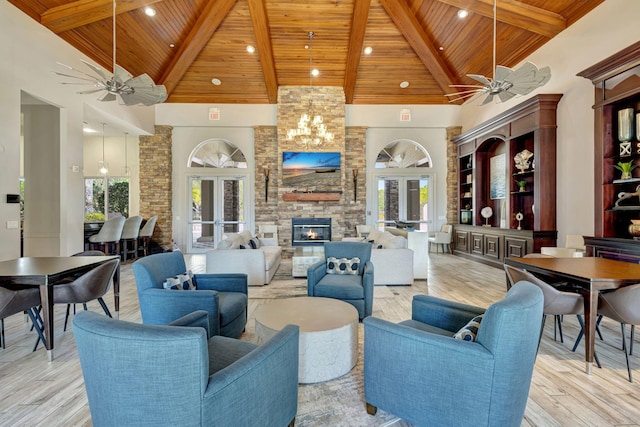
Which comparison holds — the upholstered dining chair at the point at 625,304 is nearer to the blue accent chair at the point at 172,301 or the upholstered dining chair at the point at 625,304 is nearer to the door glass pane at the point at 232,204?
the blue accent chair at the point at 172,301

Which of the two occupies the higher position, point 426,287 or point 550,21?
point 550,21

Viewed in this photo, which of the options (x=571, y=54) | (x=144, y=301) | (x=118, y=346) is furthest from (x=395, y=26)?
(x=118, y=346)

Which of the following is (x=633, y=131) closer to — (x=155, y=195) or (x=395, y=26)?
(x=395, y=26)

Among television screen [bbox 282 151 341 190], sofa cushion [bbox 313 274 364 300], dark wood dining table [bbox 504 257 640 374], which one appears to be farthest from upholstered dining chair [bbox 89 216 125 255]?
dark wood dining table [bbox 504 257 640 374]

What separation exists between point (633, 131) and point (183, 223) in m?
9.81

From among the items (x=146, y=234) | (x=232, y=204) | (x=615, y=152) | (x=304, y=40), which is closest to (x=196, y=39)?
(x=304, y=40)

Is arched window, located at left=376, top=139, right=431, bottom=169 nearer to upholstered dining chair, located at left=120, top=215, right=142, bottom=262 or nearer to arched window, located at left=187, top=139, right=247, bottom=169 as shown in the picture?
arched window, located at left=187, top=139, right=247, bottom=169

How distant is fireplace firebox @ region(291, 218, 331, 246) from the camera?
8812mm

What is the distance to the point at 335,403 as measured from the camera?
2045 mm

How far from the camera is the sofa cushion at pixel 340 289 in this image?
10.9 feet

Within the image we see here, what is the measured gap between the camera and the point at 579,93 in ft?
16.8

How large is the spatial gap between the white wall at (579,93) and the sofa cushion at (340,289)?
14.1ft

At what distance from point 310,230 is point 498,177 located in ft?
16.5

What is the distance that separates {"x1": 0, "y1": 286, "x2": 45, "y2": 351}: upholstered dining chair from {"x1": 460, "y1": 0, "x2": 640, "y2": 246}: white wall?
24.0ft
